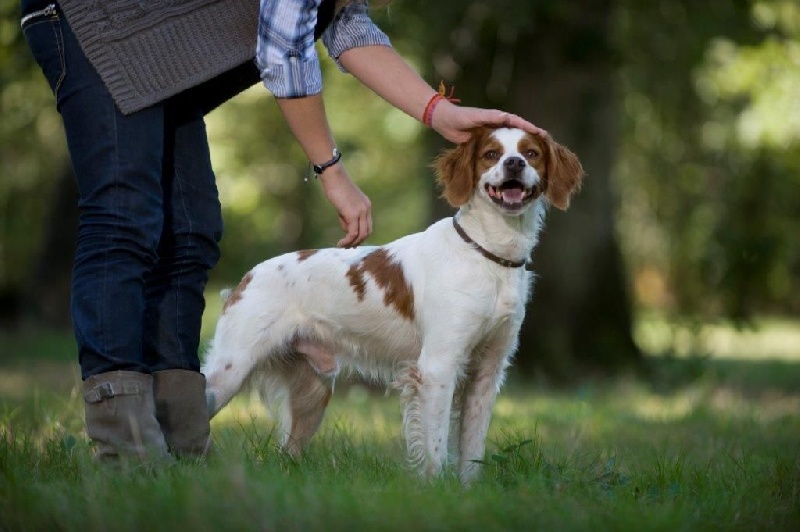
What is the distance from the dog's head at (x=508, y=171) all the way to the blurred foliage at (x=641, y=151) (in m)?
0.61

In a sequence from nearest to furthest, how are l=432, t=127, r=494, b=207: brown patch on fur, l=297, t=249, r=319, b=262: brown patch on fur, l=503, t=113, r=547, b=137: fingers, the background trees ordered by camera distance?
l=503, t=113, r=547, b=137: fingers
l=432, t=127, r=494, b=207: brown patch on fur
l=297, t=249, r=319, b=262: brown patch on fur
the background trees

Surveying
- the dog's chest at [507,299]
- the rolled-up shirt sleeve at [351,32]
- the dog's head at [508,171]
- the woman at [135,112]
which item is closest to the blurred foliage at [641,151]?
the rolled-up shirt sleeve at [351,32]

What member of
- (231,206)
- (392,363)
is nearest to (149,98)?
(392,363)

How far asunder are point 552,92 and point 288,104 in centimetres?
567

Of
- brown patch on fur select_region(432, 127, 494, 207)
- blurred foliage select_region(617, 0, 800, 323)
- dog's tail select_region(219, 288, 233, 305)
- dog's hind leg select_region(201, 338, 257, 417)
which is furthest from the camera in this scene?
blurred foliage select_region(617, 0, 800, 323)

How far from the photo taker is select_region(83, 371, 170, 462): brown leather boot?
116 inches

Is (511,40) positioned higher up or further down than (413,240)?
higher up

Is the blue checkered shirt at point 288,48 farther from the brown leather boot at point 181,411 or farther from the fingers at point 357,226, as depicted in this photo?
the brown leather boot at point 181,411

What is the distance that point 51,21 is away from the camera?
9.98 feet

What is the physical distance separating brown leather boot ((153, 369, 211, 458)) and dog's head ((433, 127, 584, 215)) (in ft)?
3.97

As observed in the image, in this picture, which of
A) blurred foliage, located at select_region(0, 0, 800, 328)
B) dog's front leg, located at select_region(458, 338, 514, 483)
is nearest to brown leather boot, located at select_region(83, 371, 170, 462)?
dog's front leg, located at select_region(458, 338, 514, 483)

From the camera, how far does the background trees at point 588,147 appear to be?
27.6 feet

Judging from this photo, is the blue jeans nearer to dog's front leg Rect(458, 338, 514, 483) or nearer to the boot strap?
the boot strap

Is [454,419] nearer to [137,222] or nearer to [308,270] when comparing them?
[308,270]
